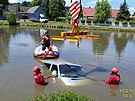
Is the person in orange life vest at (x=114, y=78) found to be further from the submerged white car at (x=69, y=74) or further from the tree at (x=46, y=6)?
the tree at (x=46, y=6)

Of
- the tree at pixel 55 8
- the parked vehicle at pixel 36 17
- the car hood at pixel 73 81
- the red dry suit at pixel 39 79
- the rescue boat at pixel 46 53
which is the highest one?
the tree at pixel 55 8

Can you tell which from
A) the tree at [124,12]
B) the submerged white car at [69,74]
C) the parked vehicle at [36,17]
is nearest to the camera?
the submerged white car at [69,74]

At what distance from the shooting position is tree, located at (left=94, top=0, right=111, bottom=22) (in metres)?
75.7

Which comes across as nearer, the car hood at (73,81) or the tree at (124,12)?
the car hood at (73,81)

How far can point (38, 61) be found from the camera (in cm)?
2030

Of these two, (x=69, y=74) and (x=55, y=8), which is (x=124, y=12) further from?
(x=69, y=74)

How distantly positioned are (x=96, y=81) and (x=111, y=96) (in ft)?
7.40

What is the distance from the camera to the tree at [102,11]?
75.7 meters

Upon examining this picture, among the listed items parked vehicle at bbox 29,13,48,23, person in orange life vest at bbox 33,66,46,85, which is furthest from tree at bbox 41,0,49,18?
person in orange life vest at bbox 33,66,46,85

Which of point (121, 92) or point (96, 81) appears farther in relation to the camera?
point (96, 81)

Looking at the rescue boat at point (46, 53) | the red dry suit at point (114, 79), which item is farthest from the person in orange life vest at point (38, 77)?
the rescue boat at point (46, 53)

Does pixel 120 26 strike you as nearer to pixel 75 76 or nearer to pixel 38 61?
pixel 38 61

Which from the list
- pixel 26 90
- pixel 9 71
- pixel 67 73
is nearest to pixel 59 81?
pixel 67 73

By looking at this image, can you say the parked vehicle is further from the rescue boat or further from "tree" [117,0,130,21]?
the rescue boat
